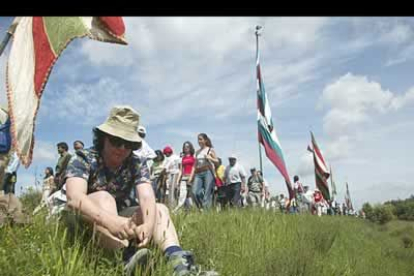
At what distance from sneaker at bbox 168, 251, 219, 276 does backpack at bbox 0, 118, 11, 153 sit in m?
1.11

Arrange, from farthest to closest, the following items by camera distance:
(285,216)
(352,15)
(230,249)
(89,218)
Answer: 1. (285,216)
2. (230,249)
3. (89,218)
4. (352,15)

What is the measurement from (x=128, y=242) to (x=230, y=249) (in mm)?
1292

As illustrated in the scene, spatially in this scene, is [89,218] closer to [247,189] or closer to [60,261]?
[60,261]

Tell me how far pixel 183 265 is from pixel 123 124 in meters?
0.92

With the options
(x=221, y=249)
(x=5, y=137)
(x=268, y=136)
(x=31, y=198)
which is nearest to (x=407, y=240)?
(x=268, y=136)

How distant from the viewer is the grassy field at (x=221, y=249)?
279 centimetres

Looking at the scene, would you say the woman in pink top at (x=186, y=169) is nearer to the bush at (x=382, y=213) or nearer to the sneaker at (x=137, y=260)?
the sneaker at (x=137, y=260)

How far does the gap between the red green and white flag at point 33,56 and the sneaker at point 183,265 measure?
0.95 meters

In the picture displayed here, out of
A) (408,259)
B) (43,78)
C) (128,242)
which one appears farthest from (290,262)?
(408,259)

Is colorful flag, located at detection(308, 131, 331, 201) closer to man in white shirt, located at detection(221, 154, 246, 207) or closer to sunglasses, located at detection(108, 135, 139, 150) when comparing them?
man in white shirt, located at detection(221, 154, 246, 207)

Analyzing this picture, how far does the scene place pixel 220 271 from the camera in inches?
146

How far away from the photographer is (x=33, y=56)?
3.14 meters

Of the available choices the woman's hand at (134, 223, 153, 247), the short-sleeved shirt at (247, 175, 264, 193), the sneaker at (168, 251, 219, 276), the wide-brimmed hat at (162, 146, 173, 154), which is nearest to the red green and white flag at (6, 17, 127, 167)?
the woman's hand at (134, 223, 153, 247)

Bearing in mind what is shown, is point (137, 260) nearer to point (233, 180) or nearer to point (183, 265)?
point (183, 265)
